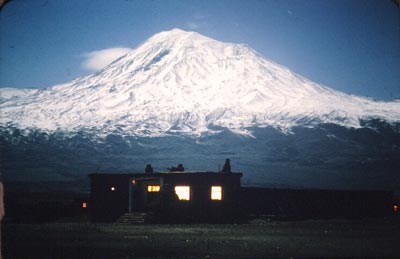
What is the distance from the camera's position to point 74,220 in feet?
113

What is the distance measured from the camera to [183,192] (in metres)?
32.7

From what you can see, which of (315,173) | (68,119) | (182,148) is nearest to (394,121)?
(315,173)

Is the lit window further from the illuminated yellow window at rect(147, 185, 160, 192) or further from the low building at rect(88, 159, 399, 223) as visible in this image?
the illuminated yellow window at rect(147, 185, 160, 192)

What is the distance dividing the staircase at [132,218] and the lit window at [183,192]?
2865 mm

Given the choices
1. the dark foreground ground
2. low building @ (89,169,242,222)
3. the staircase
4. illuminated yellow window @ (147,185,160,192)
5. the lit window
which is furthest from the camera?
illuminated yellow window @ (147,185,160,192)

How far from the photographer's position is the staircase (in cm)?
3180

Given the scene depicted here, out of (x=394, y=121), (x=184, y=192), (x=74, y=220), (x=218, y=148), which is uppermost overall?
(x=394, y=121)

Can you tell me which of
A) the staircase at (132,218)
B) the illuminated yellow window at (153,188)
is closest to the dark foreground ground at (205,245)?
the staircase at (132,218)

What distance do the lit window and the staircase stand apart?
2.86m

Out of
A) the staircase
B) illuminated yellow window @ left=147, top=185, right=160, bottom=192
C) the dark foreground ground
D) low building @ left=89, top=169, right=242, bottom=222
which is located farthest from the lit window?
the dark foreground ground

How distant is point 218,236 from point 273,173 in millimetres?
132209

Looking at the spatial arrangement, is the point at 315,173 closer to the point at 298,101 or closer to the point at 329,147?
the point at 329,147

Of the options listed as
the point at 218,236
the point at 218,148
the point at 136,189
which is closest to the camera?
the point at 218,236

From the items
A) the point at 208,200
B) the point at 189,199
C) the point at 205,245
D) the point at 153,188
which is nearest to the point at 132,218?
the point at 153,188
